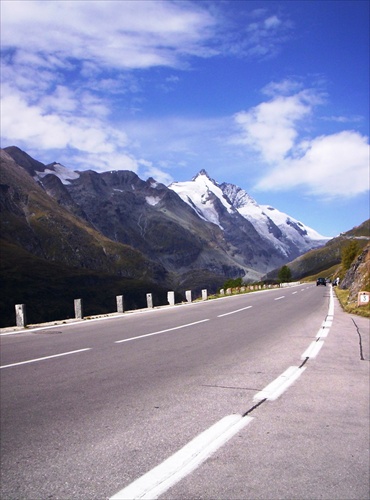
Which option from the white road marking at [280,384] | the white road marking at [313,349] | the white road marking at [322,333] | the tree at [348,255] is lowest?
the white road marking at [322,333]

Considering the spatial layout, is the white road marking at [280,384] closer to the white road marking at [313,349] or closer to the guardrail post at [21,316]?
the white road marking at [313,349]

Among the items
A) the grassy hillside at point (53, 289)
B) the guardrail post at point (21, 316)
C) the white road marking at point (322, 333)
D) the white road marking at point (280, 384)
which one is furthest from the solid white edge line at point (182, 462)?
the grassy hillside at point (53, 289)

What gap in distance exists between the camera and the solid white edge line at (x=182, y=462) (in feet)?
11.3

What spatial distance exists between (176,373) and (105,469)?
3.73m

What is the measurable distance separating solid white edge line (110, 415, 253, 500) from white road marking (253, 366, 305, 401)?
41.7 inches

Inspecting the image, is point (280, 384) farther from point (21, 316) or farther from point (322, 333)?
point (21, 316)

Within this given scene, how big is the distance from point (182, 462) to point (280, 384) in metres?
3.26

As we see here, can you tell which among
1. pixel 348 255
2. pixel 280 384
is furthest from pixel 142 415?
pixel 348 255

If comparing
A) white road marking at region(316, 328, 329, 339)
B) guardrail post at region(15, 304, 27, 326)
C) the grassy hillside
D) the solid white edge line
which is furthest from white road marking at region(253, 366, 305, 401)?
the grassy hillside

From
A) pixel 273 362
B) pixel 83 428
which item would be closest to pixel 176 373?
pixel 273 362

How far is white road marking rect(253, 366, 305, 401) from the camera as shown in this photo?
6173mm

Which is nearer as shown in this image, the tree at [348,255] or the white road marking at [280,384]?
the white road marking at [280,384]

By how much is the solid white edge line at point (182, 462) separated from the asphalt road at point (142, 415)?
0.05 metres

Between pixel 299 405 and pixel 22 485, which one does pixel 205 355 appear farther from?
pixel 22 485
